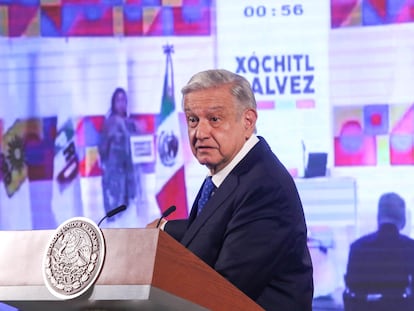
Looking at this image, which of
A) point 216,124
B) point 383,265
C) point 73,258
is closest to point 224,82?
point 216,124

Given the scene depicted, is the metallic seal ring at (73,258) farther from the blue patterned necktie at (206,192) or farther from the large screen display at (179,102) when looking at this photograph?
the large screen display at (179,102)

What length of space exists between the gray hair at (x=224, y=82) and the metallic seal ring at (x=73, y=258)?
0.74m

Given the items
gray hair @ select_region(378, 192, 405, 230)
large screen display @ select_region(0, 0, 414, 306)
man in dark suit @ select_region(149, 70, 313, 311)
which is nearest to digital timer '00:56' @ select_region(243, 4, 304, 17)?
large screen display @ select_region(0, 0, 414, 306)

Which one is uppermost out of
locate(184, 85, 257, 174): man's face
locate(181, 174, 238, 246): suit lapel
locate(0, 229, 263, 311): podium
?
locate(184, 85, 257, 174): man's face

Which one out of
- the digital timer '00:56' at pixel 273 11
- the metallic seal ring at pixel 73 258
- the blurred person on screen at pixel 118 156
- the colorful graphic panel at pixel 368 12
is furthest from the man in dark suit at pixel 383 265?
the metallic seal ring at pixel 73 258

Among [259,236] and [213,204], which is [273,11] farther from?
[259,236]

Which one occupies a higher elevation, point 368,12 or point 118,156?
point 368,12

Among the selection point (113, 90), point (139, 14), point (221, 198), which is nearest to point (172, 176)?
point (113, 90)

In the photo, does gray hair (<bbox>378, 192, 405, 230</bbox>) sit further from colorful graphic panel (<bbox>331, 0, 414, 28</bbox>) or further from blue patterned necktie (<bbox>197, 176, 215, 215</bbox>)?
blue patterned necktie (<bbox>197, 176, 215, 215</bbox>)

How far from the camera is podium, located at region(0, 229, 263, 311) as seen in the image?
159 centimetres

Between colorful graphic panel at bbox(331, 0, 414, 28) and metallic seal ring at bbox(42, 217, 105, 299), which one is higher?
colorful graphic panel at bbox(331, 0, 414, 28)

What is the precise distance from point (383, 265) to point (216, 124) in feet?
5.41

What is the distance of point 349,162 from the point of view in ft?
12.3

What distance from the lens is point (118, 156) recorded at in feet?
13.1
